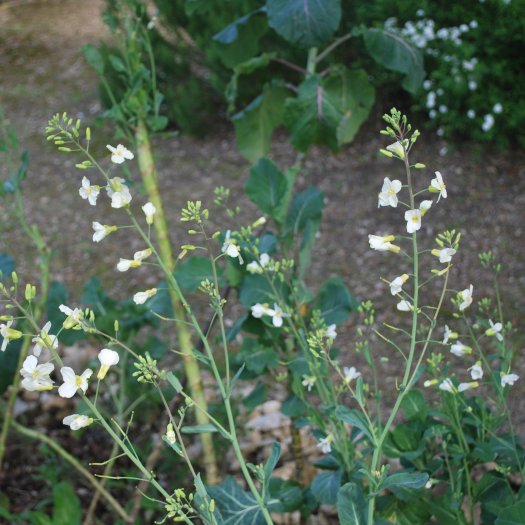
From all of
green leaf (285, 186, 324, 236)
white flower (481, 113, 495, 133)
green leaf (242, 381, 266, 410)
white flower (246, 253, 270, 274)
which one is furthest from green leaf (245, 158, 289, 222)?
white flower (481, 113, 495, 133)

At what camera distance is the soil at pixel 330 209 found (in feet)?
10.5

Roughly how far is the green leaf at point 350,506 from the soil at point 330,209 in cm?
135

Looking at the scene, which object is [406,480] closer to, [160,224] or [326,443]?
[326,443]

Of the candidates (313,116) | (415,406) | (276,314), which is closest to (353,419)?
(276,314)

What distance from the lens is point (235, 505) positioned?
1.56 meters

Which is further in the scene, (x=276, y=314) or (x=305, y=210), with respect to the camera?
(x=305, y=210)

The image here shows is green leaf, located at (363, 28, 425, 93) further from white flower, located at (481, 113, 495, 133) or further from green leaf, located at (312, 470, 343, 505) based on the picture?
white flower, located at (481, 113, 495, 133)

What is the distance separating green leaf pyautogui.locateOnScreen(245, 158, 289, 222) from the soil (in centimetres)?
106

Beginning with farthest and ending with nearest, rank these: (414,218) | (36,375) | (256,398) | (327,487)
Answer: (256,398), (327,487), (414,218), (36,375)

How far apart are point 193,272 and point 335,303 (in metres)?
0.34

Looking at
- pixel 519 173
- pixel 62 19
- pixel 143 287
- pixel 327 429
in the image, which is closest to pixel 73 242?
pixel 143 287

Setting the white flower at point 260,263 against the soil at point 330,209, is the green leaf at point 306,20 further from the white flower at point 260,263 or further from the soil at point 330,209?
the soil at point 330,209

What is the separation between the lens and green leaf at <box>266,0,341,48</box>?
85.9 inches

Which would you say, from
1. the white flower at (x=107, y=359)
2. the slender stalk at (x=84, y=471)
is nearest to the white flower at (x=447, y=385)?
the white flower at (x=107, y=359)
